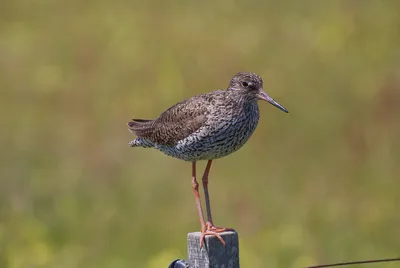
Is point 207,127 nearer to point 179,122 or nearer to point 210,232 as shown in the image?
point 179,122

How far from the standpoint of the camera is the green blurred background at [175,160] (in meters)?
9.70

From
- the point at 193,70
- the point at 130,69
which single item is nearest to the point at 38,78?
the point at 130,69

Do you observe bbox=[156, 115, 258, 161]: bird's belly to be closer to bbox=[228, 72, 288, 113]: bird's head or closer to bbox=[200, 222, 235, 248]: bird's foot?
bbox=[228, 72, 288, 113]: bird's head

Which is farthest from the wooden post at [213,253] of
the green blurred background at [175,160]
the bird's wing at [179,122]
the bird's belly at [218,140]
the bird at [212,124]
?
the green blurred background at [175,160]

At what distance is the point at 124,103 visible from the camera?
12562 mm

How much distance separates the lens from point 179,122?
6266 mm

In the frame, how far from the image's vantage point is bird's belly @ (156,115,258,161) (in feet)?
19.5

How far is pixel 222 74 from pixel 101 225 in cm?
353

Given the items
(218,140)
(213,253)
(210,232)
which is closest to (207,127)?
(218,140)

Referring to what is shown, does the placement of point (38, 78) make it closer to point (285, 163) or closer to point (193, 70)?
point (193, 70)

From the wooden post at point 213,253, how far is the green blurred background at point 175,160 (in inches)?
171

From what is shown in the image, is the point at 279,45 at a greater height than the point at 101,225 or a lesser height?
greater

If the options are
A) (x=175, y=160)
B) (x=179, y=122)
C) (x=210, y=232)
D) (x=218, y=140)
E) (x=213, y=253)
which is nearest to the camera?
(x=213, y=253)

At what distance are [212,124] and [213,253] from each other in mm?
1468
